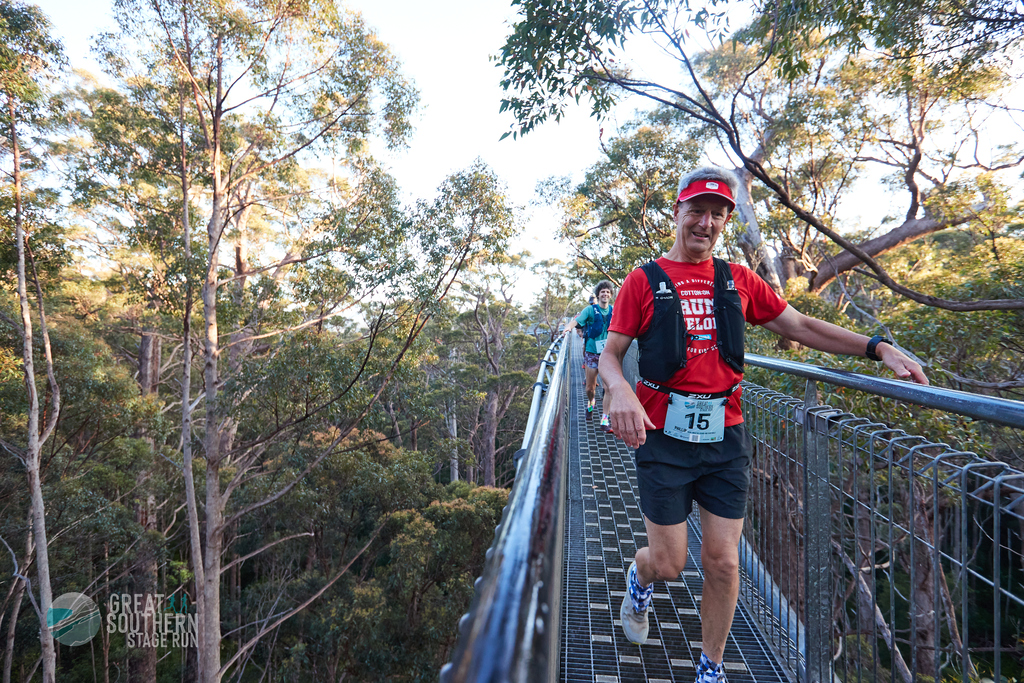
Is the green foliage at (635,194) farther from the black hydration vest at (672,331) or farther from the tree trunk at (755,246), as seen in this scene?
the black hydration vest at (672,331)

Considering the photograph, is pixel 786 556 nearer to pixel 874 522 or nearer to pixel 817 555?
pixel 817 555

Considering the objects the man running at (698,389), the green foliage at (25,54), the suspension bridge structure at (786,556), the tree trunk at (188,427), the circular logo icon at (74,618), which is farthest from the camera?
the circular logo icon at (74,618)

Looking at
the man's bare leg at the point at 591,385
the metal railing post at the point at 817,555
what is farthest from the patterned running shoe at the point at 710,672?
the man's bare leg at the point at 591,385

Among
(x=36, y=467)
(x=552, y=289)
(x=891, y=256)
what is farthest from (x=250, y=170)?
(x=552, y=289)

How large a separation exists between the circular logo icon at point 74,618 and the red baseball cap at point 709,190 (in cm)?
1638

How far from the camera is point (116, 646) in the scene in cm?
1714

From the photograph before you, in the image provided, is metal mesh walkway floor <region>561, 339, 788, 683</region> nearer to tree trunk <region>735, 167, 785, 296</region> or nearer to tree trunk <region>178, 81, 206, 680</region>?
tree trunk <region>735, 167, 785, 296</region>

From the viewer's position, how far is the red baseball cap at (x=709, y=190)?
1829mm

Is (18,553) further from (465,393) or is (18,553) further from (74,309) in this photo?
(465,393)

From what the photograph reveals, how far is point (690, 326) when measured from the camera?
1.81 meters

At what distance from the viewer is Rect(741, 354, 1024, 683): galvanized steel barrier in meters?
1.19

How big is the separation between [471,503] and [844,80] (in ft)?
39.5

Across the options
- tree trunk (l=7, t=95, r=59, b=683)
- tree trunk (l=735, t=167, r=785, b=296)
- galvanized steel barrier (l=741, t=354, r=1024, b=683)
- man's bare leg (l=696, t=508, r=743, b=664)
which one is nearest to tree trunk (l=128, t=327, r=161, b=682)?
tree trunk (l=7, t=95, r=59, b=683)

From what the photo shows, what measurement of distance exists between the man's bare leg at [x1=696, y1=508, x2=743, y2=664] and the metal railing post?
13.9 inches
